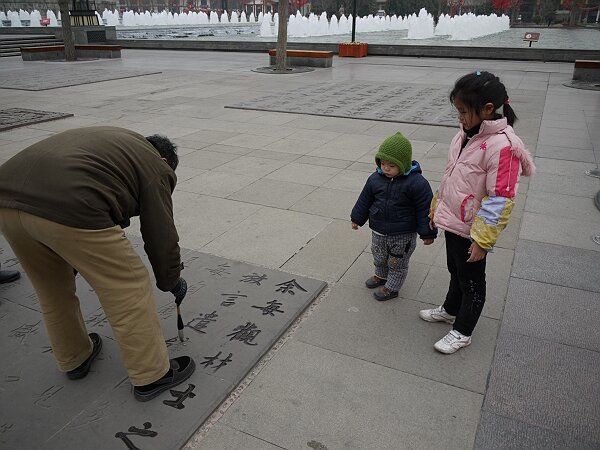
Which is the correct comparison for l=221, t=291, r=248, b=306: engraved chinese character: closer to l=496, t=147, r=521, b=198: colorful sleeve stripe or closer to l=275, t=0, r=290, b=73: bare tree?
l=496, t=147, r=521, b=198: colorful sleeve stripe

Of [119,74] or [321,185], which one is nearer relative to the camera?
[321,185]

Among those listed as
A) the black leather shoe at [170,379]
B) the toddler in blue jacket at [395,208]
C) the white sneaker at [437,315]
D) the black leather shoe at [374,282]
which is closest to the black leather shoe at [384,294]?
the toddler in blue jacket at [395,208]

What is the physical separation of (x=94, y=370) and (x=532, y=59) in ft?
70.0

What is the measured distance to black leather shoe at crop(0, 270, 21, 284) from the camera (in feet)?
12.2

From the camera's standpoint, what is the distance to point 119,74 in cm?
1581

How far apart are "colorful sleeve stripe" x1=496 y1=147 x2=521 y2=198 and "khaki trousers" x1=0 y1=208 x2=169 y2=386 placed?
1.80 meters

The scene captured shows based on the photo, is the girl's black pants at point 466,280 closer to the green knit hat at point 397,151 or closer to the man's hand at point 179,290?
the green knit hat at point 397,151

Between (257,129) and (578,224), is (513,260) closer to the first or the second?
(578,224)

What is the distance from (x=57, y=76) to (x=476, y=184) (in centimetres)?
1631

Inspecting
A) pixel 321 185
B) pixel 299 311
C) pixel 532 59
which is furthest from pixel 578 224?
pixel 532 59

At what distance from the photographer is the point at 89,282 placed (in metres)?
2.21

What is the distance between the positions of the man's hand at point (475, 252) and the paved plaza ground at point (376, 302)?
70 cm

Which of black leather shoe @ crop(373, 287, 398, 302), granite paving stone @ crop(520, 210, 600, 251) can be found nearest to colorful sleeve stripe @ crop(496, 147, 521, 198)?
black leather shoe @ crop(373, 287, 398, 302)

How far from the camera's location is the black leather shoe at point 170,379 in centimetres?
253
